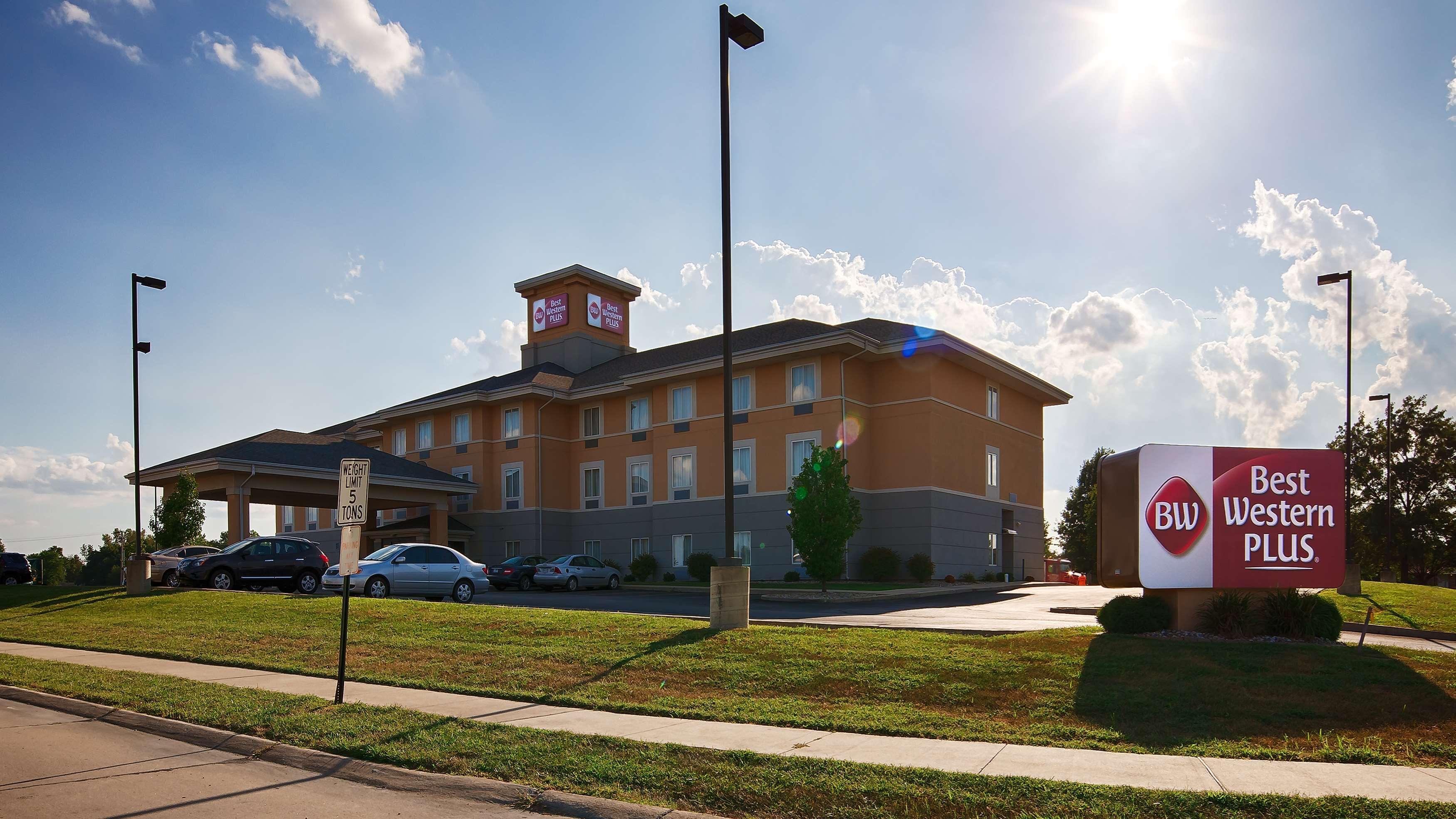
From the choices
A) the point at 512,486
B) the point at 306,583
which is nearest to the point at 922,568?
the point at 306,583

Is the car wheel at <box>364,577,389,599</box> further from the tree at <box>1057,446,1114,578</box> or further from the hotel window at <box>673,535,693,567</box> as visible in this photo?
the tree at <box>1057,446,1114,578</box>

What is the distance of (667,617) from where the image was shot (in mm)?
17172

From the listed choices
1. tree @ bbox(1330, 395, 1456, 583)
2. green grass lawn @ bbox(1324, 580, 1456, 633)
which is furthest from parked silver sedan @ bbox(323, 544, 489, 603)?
tree @ bbox(1330, 395, 1456, 583)

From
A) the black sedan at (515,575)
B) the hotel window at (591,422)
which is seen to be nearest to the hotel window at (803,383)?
the black sedan at (515,575)

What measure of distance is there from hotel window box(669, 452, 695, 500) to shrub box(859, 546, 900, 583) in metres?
8.85

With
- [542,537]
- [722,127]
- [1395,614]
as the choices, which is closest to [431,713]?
[722,127]

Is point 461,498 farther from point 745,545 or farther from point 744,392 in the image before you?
point 744,392

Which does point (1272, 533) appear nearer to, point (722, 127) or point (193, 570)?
point (722, 127)

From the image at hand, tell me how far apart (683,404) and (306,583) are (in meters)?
18.7

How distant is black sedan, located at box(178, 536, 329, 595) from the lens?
92.0 ft

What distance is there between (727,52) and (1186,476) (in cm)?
979

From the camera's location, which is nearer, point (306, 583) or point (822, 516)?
point (306, 583)

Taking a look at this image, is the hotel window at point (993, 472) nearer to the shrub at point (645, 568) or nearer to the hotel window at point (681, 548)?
the hotel window at point (681, 548)

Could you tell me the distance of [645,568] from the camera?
1704 inches
